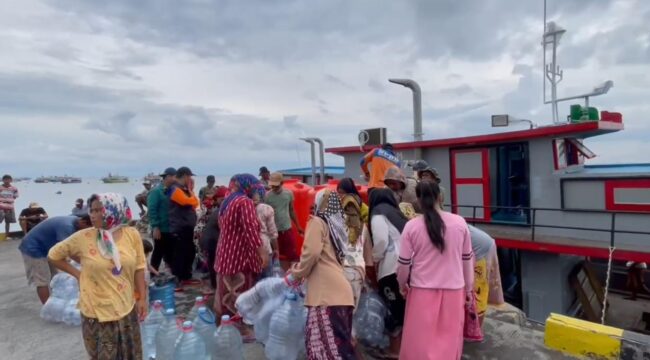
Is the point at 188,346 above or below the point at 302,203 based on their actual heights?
below

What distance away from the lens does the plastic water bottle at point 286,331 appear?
3264 millimetres

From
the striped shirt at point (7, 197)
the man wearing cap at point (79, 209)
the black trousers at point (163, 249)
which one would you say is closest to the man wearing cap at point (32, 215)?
the man wearing cap at point (79, 209)

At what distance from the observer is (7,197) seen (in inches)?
395

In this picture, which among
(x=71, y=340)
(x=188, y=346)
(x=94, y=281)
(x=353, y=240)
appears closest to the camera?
(x=94, y=281)

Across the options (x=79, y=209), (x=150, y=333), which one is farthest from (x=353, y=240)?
(x=79, y=209)

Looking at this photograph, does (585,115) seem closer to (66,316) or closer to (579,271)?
(579,271)

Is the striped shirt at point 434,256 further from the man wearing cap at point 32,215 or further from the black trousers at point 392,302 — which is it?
the man wearing cap at point 32,215

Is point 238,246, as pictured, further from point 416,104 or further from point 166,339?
point 416,104

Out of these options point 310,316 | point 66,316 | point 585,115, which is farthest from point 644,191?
point 66,316

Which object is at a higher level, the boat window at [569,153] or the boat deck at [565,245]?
the boat window at [569,153]

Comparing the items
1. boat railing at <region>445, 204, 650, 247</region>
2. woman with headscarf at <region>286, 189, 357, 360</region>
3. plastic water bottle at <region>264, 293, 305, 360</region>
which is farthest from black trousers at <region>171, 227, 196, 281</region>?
boat railing at <region>445, 204, 650, 247</region>

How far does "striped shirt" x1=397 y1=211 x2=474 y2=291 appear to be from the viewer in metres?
2.91

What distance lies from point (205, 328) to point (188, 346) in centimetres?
28

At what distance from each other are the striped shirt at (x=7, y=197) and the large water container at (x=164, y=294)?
7.82 metres
